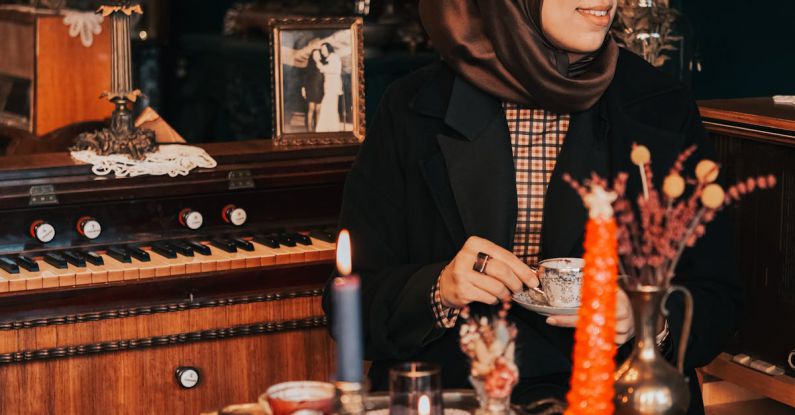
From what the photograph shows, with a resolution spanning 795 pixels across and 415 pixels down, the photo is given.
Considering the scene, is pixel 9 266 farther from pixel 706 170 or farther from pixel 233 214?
pixel 706 170

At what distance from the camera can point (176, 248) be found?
12.1 ft

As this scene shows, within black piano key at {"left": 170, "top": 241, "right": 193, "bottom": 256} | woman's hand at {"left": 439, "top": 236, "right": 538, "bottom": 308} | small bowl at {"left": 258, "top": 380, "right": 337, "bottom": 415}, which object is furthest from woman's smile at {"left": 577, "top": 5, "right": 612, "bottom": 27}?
black piano key at {"left": 170, "top": 241, "right": 193, "bottom": 256}

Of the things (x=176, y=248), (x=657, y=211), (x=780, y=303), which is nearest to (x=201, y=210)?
(x=176, y=248)

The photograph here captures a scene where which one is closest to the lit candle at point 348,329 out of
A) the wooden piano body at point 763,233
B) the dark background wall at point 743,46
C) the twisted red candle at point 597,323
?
the twisted red candle at point 597,323

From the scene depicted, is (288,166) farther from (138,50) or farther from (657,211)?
(138,50)

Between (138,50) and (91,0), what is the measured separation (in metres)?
0.48

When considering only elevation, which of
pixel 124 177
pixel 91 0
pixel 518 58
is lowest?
pixel 124 177

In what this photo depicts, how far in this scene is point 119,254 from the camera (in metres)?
3.62

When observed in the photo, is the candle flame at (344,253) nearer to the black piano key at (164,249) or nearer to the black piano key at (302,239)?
the black piano key at (164,249)

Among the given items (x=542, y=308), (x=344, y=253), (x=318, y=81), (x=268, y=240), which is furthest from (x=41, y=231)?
(x=344, y=253)

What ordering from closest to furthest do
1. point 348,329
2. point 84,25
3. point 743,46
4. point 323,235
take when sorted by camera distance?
point 348,329, point 323,235, point 743,46, point 84,25

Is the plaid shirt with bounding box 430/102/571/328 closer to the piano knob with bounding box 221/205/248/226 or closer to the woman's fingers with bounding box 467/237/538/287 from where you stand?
the woman's fingers with bounding box 467/237/538/287

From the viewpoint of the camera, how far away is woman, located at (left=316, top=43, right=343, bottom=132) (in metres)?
3.97

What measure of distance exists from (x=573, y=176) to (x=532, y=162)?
0.13 m
